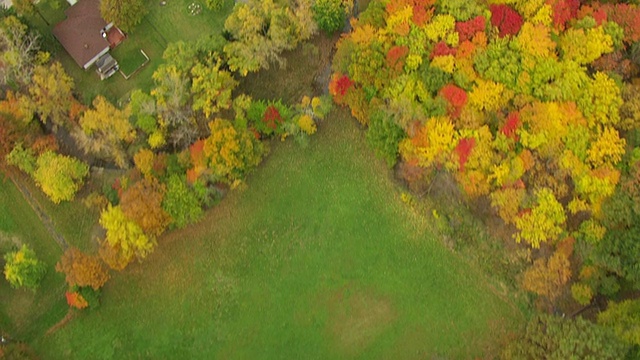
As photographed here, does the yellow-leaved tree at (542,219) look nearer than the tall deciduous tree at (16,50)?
Yes

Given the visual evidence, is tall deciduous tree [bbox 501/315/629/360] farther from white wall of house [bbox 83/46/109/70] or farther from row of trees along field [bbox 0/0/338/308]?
white wall of house [bbox 83/46/109/70]

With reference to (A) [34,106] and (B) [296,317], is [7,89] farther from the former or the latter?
(B) [296,317]

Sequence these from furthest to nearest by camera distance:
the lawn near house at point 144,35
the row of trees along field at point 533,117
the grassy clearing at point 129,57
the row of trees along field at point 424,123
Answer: the grassy clearing at point 129,57
the lawn near house at point 144,35
the row of trees along field at point 424,123
the row of trees along field at point 533,117

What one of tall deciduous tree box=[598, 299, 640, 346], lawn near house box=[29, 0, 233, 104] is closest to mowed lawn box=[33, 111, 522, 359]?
tall deciduous tree box=[598, 299, 640, 346]

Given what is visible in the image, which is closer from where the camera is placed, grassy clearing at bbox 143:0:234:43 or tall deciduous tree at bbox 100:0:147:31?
tall deciduous tree at bbox 100:0:147:31

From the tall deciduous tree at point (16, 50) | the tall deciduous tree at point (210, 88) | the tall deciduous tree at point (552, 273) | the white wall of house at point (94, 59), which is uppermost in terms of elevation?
the tall deciduous tree at point (16, 50)

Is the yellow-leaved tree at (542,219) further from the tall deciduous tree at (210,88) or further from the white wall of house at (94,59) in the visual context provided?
the white wall of house at (94,59)

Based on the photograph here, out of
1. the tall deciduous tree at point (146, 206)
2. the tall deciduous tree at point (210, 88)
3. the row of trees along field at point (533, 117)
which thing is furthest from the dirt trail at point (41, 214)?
the row of trees along field at point (533, 117)

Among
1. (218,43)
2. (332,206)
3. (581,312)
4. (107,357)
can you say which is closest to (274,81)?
(218,43)
